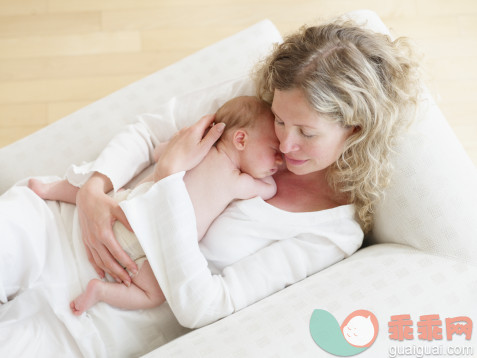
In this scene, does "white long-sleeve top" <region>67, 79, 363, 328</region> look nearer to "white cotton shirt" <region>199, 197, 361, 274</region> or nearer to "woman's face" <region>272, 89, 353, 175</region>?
"white cotton shirt" <region>199, 197, 361, 274</region>

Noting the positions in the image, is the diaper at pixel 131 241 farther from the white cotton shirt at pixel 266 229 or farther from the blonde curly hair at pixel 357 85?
the blonde curly hair at pixel 357 85

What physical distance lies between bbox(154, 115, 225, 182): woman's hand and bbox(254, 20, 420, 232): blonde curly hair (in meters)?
0.19

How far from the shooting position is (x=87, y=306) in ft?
4.27

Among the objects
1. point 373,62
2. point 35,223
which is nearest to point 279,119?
point 373,62

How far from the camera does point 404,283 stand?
47.6 inches

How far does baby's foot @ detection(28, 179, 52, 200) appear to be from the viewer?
4.74 feet

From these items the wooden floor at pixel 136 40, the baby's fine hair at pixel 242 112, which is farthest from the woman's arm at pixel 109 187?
the wooden floor at pixel 136 40

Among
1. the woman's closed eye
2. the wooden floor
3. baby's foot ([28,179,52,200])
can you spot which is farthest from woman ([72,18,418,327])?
the wooden floor

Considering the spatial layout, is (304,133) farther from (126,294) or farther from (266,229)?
(126,294)

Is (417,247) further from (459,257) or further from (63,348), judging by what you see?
(63,348)

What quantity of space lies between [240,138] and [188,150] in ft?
0.48

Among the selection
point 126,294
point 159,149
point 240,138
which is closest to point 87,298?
point 126,294

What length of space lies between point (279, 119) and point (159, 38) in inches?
53.0

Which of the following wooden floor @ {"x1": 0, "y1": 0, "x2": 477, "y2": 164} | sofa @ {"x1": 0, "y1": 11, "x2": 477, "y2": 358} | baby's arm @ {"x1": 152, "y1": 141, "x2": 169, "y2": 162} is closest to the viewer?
sofa @ {"x1": 0, "y1": 11, "x2": 477, "y2": 358}
